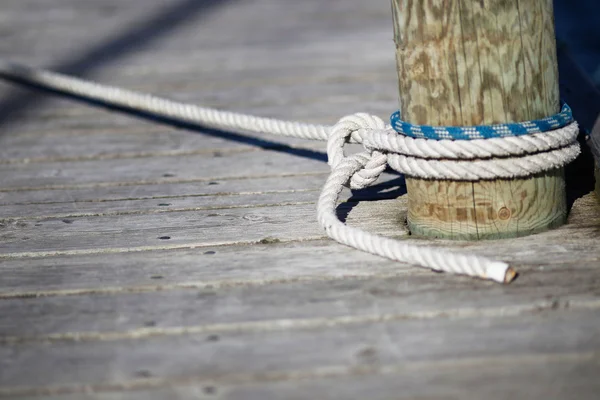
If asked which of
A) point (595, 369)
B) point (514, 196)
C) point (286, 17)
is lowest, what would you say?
point (595, 369)

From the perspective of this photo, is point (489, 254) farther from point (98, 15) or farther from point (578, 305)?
point (98, 15)

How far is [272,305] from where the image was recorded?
146 cm

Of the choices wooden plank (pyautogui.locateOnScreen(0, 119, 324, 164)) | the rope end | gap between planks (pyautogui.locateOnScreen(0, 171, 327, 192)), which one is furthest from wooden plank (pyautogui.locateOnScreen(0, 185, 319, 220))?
the rope end

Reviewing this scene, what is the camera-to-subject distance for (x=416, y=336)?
1326 millimetres

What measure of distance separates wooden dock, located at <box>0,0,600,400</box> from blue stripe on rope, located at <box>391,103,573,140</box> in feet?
0.71

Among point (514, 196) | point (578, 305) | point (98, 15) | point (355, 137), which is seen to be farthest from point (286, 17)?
point (578, 305)

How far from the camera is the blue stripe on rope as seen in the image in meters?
1.59

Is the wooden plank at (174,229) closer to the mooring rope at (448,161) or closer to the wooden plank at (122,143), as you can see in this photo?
the mooring rope at (448,161)

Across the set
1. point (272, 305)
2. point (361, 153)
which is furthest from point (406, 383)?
point (361, 153)

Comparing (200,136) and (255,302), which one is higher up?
(200,136)

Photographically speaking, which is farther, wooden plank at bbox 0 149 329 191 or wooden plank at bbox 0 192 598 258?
wooden plank at bbox 0 149 329 191

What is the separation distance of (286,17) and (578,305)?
3346 millimetres

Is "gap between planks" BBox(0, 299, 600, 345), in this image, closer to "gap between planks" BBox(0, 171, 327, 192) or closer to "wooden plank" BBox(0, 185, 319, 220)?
"wooden plank" BBox(0, 185, 319, 220)

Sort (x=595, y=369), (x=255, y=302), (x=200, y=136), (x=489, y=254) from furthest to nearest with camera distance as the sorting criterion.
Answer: (x=200, y=136)
(x=489, y=254)
(x=255, y=302)
(x=595, y=369)
